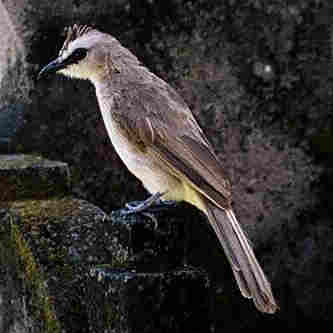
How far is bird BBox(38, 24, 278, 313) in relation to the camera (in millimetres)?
4008

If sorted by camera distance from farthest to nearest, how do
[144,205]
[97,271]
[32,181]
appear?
[32,181], [144,205], [97,271]

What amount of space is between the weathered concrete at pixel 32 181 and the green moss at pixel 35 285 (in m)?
0.42

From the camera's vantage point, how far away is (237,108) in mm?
5941

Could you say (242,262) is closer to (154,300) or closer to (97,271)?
(154,300)

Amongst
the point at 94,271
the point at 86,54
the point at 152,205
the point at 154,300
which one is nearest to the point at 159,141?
the point at 152,205

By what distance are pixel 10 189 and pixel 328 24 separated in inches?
94.8

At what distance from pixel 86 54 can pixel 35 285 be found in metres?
1.27

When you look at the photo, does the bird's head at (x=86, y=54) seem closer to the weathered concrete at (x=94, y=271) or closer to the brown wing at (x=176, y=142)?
the brown wing at (x=176, y=142)

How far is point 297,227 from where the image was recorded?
609cm

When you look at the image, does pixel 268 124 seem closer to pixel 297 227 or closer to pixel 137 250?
pixel 297 227

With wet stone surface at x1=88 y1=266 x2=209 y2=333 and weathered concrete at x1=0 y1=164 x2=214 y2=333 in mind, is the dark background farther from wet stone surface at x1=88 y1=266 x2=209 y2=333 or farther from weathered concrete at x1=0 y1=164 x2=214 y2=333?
wet stone surface at x1=88 y1=266 x2=209 y2=333

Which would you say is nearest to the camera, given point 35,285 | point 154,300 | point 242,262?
point 154,300

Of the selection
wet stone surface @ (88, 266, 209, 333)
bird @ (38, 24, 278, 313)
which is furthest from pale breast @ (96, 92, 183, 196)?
wet stone surface @ (88, 266, 209, 333)

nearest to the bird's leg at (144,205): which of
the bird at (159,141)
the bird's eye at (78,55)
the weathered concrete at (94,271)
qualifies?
the bird at (159,141)
